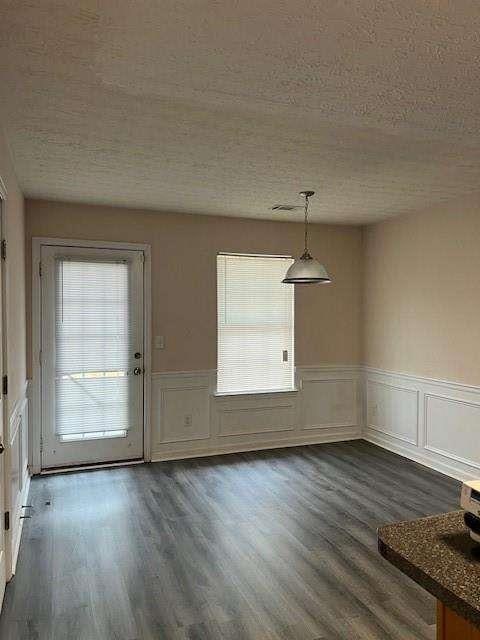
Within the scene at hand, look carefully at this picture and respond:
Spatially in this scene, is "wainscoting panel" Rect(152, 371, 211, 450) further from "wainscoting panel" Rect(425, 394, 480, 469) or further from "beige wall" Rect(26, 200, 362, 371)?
"wainscoting panel" Rect(425, 394, 480, 469)

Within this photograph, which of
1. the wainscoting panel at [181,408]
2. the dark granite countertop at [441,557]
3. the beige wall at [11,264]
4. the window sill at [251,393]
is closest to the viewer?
the dark granite countertop at [441,557]

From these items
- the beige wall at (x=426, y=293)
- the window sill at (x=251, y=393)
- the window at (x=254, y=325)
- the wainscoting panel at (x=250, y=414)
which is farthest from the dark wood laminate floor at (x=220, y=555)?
the beige wall at (x=426, y=293)

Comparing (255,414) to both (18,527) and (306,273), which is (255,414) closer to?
(306,273)

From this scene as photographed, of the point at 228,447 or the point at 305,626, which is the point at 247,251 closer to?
the point at 228,447

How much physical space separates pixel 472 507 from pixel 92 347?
403 cm

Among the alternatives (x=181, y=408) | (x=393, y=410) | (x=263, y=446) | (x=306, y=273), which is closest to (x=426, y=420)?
(x=393, y=410)

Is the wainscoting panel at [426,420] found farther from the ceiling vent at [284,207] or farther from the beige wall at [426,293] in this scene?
the ceiling vent at [284,207]

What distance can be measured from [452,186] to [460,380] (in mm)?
1757

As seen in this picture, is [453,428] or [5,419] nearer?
[5,419]

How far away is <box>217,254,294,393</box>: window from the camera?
17.3ft

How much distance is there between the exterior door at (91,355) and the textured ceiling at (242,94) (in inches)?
37.0

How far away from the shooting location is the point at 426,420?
4.86 meters

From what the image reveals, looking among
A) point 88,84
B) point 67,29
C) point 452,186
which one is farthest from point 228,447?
point 67,29

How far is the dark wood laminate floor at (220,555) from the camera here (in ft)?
7.82
